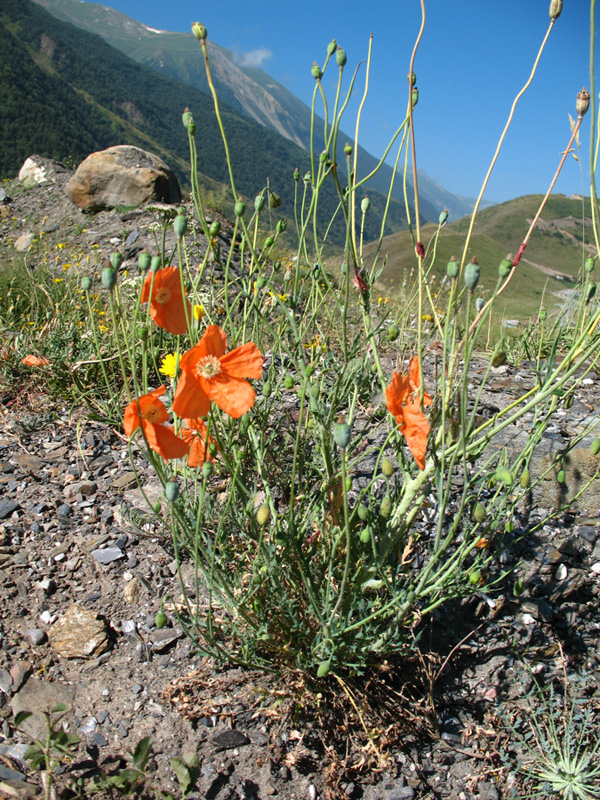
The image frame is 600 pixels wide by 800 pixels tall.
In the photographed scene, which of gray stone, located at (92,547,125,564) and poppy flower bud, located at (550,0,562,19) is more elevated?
poppy flower bud, located at (550,0,562,19)

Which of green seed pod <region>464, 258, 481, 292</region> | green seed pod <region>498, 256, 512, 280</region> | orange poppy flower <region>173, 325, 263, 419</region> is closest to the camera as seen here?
green seed pod <region>464, 258, 481, 292</region>

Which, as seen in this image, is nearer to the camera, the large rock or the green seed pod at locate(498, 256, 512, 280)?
the green seed pod at locate(498, 256, 512, 280)

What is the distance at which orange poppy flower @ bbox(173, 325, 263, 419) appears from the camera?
3.53 ft

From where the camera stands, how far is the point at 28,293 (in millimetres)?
3697

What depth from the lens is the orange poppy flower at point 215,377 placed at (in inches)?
42.3

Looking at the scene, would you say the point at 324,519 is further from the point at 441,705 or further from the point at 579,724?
the point at 579,724

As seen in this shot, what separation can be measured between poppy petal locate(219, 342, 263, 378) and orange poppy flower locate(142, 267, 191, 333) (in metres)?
0.18

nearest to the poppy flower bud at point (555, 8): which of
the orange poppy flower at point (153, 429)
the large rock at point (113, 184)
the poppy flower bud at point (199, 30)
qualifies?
the poppy flower bud at point (199, 30)

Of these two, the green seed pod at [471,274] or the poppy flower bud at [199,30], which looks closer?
the green seed pod at [471,274]

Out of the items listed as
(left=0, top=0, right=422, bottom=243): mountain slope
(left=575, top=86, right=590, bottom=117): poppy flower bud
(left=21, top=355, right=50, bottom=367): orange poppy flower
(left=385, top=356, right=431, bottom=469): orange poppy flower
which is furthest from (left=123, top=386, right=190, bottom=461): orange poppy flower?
(left=0, top=0, right=422, bottom=243): mountain slope

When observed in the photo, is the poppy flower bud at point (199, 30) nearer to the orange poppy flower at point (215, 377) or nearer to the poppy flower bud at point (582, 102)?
the orange poppy flower at point (215, 377)

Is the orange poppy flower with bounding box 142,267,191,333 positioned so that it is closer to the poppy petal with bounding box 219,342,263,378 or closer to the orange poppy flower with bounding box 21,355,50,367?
the poppy petal with bounding box 219,342,263,378

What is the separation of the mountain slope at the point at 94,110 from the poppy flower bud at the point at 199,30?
2639 cm

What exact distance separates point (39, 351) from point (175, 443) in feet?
6.58
